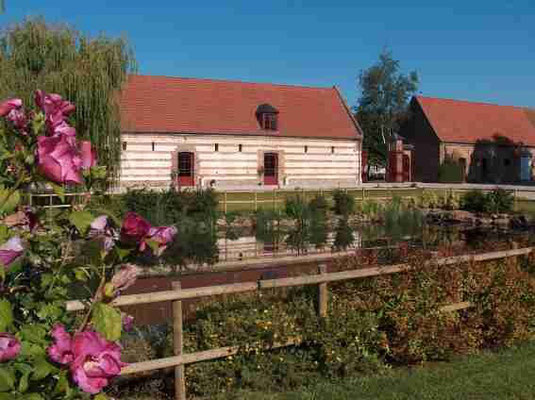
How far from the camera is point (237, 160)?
109 feet

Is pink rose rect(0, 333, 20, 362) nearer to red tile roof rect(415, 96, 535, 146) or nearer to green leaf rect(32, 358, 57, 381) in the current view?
green leaf rect(32, 358, 57, 381)

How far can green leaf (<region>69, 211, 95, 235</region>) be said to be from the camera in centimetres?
174

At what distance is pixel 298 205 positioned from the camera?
78.2 ft

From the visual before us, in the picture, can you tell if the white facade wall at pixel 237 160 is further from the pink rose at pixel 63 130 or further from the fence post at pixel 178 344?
the pink rose at pixel 63 130

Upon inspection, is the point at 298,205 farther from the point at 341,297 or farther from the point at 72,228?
the point at 72,228

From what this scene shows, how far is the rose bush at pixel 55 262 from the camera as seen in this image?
5.16 ft

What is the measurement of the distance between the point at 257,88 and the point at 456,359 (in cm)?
3195

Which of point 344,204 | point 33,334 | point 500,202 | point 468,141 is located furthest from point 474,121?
point 33,334

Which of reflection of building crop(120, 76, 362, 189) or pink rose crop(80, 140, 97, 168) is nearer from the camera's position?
pink rose crop(80, 140, 97, 168)

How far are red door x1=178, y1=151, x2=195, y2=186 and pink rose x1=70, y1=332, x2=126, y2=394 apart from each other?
98.9 feet

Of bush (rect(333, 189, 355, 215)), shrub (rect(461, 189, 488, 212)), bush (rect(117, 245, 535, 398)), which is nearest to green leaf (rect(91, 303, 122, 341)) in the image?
bush (rect(117, 245, 535, 398))

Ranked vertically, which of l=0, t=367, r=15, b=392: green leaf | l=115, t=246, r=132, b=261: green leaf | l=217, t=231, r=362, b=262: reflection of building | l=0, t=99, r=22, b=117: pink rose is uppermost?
l=0, t=99, r=22, b=117: pink rose

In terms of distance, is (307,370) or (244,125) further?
(244,125)

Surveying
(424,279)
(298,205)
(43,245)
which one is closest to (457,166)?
(298,205)
